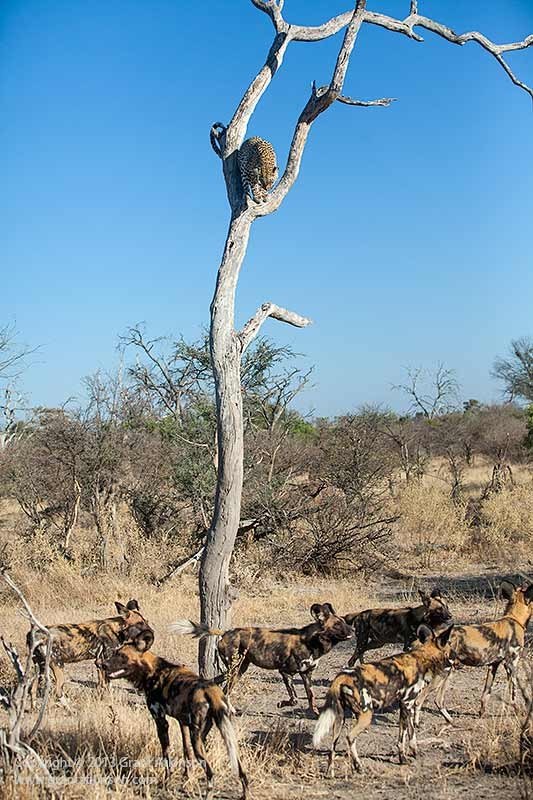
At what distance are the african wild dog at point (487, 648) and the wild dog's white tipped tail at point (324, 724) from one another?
1379 mm

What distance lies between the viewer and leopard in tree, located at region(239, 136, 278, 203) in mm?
7613

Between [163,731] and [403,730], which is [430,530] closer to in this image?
[403,730]

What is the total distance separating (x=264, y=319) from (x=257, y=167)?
4.35 feet

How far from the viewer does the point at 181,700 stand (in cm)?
510

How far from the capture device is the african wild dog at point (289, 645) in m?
6.71

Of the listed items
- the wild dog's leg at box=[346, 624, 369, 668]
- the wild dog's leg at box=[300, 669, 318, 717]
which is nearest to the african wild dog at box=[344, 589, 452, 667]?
the wild dog's leg at box=[346, 624, 369, 668]

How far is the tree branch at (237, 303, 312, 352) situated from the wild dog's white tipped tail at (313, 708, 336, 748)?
327 cm

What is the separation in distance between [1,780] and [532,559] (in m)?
11.7

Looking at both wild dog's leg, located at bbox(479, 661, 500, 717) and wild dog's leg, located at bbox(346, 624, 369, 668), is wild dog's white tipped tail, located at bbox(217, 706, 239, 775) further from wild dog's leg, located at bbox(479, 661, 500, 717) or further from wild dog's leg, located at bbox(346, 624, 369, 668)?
wild dog's leg, located at bbox(346, 624, 369, 668)

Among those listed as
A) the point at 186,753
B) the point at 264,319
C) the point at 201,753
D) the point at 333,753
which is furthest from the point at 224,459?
the point at 201,753

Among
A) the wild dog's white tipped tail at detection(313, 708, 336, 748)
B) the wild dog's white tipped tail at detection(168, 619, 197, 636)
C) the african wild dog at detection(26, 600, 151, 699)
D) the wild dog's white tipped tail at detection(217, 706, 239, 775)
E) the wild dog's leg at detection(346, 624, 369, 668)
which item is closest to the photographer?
the wild dog's white tipped tail at detection(217, 706, 239, 775)

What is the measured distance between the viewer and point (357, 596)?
1220 cm

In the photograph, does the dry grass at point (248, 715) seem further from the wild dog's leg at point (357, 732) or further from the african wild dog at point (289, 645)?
the african wild dog at point (289, 645)

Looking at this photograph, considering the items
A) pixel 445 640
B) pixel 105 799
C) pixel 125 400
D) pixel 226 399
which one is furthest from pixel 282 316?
pixel 125 400
